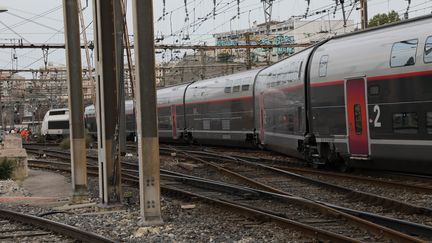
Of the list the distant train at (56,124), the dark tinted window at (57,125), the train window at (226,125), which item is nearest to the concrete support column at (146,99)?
the train window at (226,125)

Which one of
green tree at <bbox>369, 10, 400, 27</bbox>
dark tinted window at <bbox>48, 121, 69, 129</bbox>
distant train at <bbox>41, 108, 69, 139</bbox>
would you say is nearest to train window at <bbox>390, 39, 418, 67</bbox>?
distant train at <bbox>41, 108, 69, 139</bbox>

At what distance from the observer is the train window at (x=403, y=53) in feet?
38.1

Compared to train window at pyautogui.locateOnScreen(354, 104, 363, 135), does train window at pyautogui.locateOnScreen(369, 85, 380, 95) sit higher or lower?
higher

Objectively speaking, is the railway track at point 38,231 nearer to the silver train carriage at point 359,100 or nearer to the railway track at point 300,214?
the railway track at point 300,214

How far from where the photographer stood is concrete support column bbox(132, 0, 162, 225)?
9.40 m

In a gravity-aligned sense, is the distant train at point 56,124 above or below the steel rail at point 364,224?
above

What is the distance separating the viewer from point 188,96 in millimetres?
31828

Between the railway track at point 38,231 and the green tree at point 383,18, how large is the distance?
50902mm

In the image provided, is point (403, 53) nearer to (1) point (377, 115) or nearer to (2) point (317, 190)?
(1) point (377, 115)

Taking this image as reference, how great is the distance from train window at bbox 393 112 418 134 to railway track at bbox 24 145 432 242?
310 centimetres

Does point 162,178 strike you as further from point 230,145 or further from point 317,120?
point 230,145

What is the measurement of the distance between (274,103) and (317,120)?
4221 millimetres

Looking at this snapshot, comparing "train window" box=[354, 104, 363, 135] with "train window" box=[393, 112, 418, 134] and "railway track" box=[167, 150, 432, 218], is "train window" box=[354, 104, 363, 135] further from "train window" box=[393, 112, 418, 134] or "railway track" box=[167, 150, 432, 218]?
"railway track" box=[167, 150, 432, 218]

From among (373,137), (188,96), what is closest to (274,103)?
(373,137)
